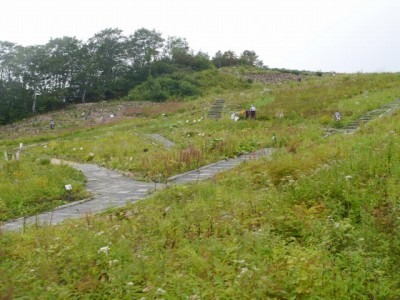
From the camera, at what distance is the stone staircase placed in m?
22.7

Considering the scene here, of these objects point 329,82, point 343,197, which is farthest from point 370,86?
point 343,197

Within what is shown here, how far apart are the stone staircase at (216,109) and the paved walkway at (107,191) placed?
1013cm

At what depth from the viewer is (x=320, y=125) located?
53.9 feet

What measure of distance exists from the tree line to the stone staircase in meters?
22.4

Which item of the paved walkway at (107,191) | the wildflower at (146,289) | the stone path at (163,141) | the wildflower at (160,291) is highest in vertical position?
the wildflower at (160,291)

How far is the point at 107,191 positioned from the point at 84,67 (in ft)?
138

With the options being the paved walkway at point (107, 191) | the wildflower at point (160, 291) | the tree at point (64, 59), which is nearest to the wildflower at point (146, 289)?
the wildflower at point (160, 291)

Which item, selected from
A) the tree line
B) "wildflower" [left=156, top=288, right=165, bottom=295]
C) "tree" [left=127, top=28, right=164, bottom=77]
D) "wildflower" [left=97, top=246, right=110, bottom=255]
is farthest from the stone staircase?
"tree" [left=127, top=28, right=164, bottom=77]

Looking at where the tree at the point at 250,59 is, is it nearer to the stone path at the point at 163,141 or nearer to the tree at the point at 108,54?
the tree at the point at 108,54

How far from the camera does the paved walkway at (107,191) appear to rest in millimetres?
7651

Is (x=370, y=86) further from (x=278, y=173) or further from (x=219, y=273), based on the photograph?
(x=219, y=273)

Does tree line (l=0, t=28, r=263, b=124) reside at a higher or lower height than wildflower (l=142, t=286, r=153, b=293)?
higher

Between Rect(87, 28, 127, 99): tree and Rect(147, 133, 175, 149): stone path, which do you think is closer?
Rect(147, 133, 175, 149): stone path

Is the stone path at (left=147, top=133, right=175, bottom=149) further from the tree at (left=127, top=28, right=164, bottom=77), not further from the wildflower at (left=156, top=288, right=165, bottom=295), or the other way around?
the tree at (left=127, top=28, right=164, bottom=77)
